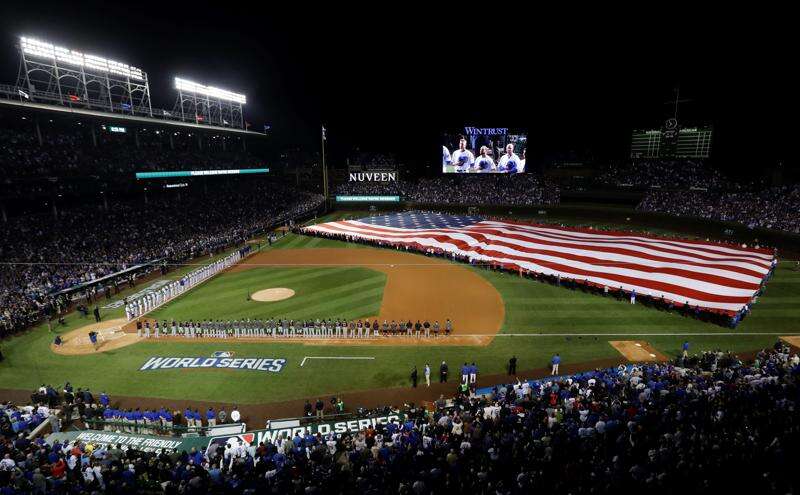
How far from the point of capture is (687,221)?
4528cm

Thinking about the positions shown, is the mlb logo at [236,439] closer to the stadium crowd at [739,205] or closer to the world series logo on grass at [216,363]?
the world series logo on grass at [216,363]

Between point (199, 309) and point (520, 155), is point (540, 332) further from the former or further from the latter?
point (520, 155)

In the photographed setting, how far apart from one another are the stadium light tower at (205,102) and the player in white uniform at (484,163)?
122 ft

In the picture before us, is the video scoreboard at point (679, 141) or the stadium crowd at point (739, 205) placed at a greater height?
the video scoreboard at point (679, 141)

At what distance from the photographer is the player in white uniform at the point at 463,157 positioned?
60.8 m

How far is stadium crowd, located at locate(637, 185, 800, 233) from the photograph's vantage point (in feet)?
128

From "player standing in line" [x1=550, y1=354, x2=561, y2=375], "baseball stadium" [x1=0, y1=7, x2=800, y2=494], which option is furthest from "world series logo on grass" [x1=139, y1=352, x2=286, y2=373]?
"player standing in line" [x1=550, y1=354, x2=561, y2=375]

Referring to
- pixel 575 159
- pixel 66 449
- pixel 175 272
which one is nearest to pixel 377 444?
pixel 66 449

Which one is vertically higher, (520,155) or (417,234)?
(520,155)

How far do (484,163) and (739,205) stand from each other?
3056cm

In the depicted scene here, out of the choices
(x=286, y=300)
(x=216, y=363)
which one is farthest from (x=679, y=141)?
(x=216, y=363)

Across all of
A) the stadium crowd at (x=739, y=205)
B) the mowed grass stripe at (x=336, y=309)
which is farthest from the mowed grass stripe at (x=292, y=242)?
the stadium crowd at (x=739, y=205)

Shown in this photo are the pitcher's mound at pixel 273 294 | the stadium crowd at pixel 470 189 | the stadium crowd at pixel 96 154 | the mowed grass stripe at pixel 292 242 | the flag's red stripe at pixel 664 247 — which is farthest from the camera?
the stadium crowd at pixel 470 189

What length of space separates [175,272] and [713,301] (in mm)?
38476
